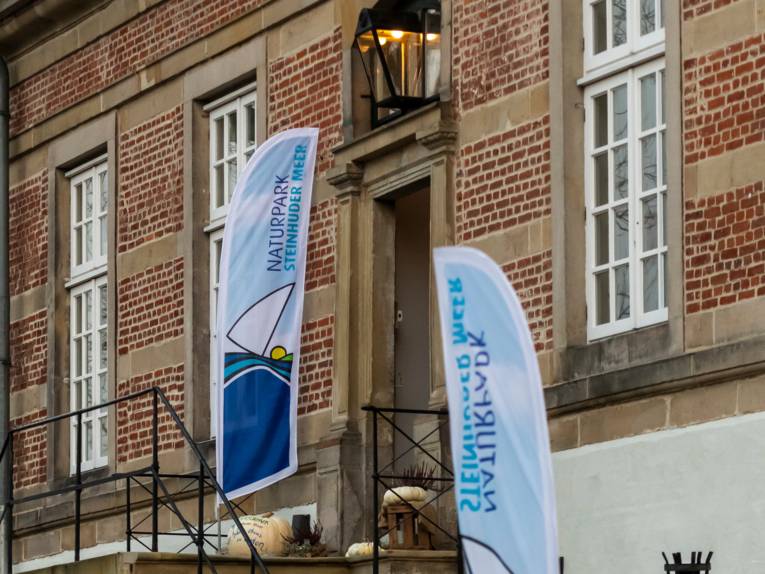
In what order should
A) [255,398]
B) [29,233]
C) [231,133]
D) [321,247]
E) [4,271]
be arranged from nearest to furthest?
1. [255,398]
2. [321,247]
3. [231,133]
4. [29,233]
5. [4,271]

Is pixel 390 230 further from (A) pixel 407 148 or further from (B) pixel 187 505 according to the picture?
(B) pixel 187 505

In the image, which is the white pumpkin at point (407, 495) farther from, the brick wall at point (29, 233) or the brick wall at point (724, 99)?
the brick wall at point (29, 233)

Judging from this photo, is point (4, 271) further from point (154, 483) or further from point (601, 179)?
point (601, 179)

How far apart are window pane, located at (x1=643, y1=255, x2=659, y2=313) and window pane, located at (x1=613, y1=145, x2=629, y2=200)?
0.48m

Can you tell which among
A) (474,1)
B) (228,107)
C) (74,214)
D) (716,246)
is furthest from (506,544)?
(74,214)

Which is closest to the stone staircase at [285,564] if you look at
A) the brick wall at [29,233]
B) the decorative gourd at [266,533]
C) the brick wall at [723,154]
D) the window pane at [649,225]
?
the decorative gourd at [266,533]

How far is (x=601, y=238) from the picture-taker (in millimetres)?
14844

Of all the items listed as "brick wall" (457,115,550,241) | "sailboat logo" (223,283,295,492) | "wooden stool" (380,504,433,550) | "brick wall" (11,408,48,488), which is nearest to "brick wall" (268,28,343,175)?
"sailboat logo" (223,283,295,492)

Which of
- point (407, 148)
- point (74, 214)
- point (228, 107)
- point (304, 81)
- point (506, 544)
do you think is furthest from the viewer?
point (74, 214)

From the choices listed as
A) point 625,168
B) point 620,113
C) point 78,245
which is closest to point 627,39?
point 620,113

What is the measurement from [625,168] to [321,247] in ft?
11.1

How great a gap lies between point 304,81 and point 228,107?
1.40m

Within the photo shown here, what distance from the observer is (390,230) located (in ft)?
55.8

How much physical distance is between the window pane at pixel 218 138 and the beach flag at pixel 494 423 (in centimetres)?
723
